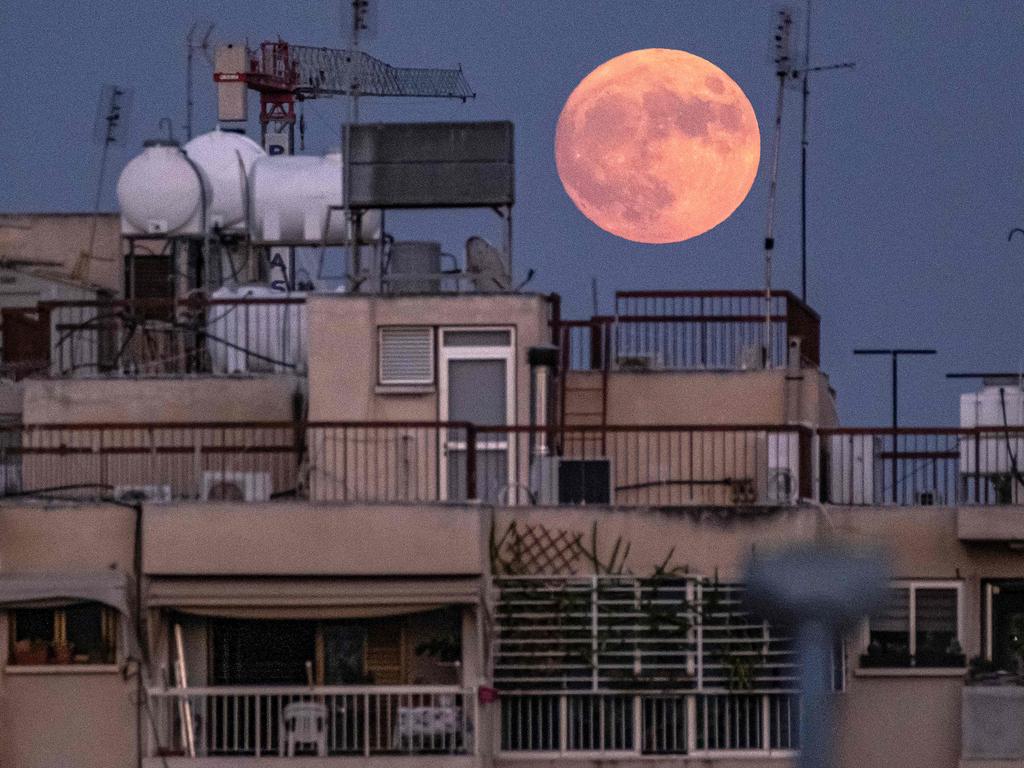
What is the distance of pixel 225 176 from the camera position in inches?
1453

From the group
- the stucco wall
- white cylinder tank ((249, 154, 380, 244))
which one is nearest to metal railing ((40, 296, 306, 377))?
white cylinder tank ((249, 154, 380, 244))

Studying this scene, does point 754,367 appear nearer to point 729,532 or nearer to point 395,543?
point 729,532

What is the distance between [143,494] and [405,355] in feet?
11.3

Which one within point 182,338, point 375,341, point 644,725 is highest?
point 182,338

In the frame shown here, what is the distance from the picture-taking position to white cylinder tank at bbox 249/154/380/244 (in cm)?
3603

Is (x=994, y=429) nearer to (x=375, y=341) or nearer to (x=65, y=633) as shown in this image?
(x=375, y=341)

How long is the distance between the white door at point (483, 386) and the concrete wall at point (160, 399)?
233 cm

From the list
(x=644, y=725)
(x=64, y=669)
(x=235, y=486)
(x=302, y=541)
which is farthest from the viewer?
(x=235, y=486)

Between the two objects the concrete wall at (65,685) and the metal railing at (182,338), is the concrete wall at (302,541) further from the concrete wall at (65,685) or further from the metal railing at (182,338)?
the metal railing at (182,338)

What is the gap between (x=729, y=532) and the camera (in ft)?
92.9

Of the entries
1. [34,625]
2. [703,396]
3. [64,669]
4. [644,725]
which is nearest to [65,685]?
[64,669]

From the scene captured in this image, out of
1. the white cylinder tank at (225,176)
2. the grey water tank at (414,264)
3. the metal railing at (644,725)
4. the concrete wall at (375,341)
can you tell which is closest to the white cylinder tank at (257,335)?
the grey water tank at (414,264)

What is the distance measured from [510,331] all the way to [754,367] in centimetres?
391

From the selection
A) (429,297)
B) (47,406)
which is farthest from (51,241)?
(429,297)
